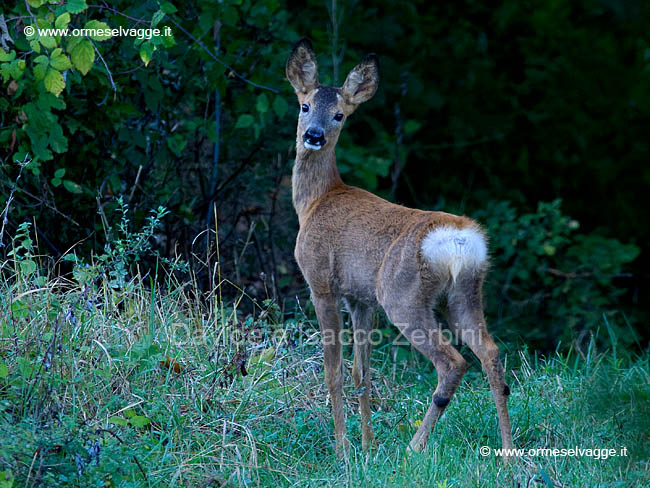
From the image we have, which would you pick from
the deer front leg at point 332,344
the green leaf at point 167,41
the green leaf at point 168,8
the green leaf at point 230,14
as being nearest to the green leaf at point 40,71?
the green leaf at point 167,41

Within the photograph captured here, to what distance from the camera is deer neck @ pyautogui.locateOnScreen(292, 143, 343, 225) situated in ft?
16.6

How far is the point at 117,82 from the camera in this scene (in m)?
5.84

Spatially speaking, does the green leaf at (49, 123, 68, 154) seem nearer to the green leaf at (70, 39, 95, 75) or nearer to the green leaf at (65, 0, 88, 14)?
the green leaf at (70, 39, 95, 75)

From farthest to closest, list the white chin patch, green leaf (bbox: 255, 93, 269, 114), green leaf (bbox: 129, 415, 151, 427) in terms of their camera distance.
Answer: green leaf (bbox: 255, 93, 269, 114), the white chin patch, green leaf (bbox: 129, 415, 151, 427)

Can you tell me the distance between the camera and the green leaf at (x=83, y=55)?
15.2 ft

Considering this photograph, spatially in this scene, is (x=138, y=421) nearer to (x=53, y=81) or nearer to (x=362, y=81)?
(x=53, y=81)

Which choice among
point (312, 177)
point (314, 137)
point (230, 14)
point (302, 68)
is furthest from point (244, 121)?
point (314, 137)

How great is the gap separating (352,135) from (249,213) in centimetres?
151

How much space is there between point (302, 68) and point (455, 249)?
1.77 metres

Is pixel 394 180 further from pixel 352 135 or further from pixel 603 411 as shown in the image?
pixel 603 411

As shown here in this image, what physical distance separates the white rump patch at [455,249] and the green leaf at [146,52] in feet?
5.71

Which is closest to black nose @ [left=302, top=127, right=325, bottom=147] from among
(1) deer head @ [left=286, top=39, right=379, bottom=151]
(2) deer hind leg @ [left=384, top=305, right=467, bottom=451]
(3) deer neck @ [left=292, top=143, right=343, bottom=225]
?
(1) deer head @ [left=286, top=39, right=379, bottom=151]

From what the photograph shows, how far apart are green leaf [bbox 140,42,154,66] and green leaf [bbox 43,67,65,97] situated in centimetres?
42

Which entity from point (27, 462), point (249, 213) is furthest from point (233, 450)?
point (249, 213)
